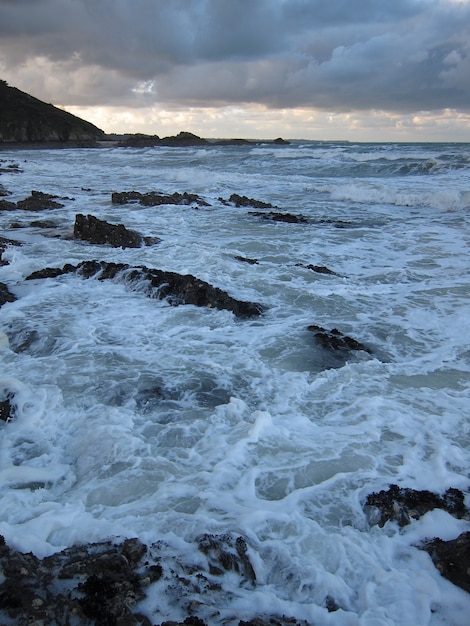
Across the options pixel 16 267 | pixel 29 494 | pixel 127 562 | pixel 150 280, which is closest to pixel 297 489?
pixel 127 562

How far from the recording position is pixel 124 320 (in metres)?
7.33

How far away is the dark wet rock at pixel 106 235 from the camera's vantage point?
39.5ft

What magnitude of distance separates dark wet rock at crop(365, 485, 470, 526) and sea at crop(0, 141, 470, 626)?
6cm

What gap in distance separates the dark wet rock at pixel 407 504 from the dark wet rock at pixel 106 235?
969 centimetres

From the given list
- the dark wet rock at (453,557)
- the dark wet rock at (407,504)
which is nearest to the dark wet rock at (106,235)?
the dark wet rock at (407,504)

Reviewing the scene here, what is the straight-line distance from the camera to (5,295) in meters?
8.04

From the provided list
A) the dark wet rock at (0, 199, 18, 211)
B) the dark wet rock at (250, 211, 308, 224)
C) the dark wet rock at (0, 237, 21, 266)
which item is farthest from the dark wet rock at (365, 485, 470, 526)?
the dark wet rock at (0, 199, 18, 211)

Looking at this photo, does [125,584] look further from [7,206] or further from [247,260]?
[7,206]

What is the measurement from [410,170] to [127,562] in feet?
107

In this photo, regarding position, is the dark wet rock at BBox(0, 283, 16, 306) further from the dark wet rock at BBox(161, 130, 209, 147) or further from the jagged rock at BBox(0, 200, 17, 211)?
the dark wet rock at BBox(161, 130, 209, 147)

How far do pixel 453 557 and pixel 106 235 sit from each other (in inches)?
428

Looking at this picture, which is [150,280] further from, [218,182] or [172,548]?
[218,182]

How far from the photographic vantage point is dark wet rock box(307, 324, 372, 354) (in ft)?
20.6

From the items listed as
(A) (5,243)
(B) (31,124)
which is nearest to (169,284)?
(A) (5,243)
